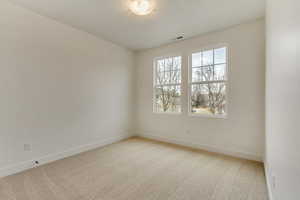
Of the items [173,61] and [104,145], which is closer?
[104,145]

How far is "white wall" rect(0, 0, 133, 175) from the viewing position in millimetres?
2320

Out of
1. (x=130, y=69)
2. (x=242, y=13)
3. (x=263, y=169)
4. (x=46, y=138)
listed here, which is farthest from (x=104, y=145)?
(x=242, y=13)

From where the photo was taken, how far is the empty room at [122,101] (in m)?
2.01

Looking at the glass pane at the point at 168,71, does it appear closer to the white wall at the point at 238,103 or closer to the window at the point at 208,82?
the white wall at the point at 238,103

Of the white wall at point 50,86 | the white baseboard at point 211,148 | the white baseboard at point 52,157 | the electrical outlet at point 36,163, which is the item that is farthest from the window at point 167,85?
the electrical outlet at point 36,163

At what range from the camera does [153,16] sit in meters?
2.73

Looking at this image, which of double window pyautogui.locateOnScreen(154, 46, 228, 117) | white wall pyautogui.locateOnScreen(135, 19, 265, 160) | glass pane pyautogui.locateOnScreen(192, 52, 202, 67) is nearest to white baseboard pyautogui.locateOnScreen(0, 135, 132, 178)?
double window pyautogui.locateOnScreen(154, 46, 228, 117)

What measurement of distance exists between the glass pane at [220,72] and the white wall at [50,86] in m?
2.71

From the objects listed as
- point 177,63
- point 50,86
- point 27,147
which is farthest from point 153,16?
point 27,147

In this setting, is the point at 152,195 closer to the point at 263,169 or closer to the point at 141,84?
the point at 263,169

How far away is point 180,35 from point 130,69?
1.88 metres

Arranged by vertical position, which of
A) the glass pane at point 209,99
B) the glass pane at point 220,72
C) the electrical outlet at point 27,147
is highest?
the glass pane at point 220,72

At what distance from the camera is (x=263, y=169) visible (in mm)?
2459

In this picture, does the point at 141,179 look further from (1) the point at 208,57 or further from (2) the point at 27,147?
(1) the point at 208,57
